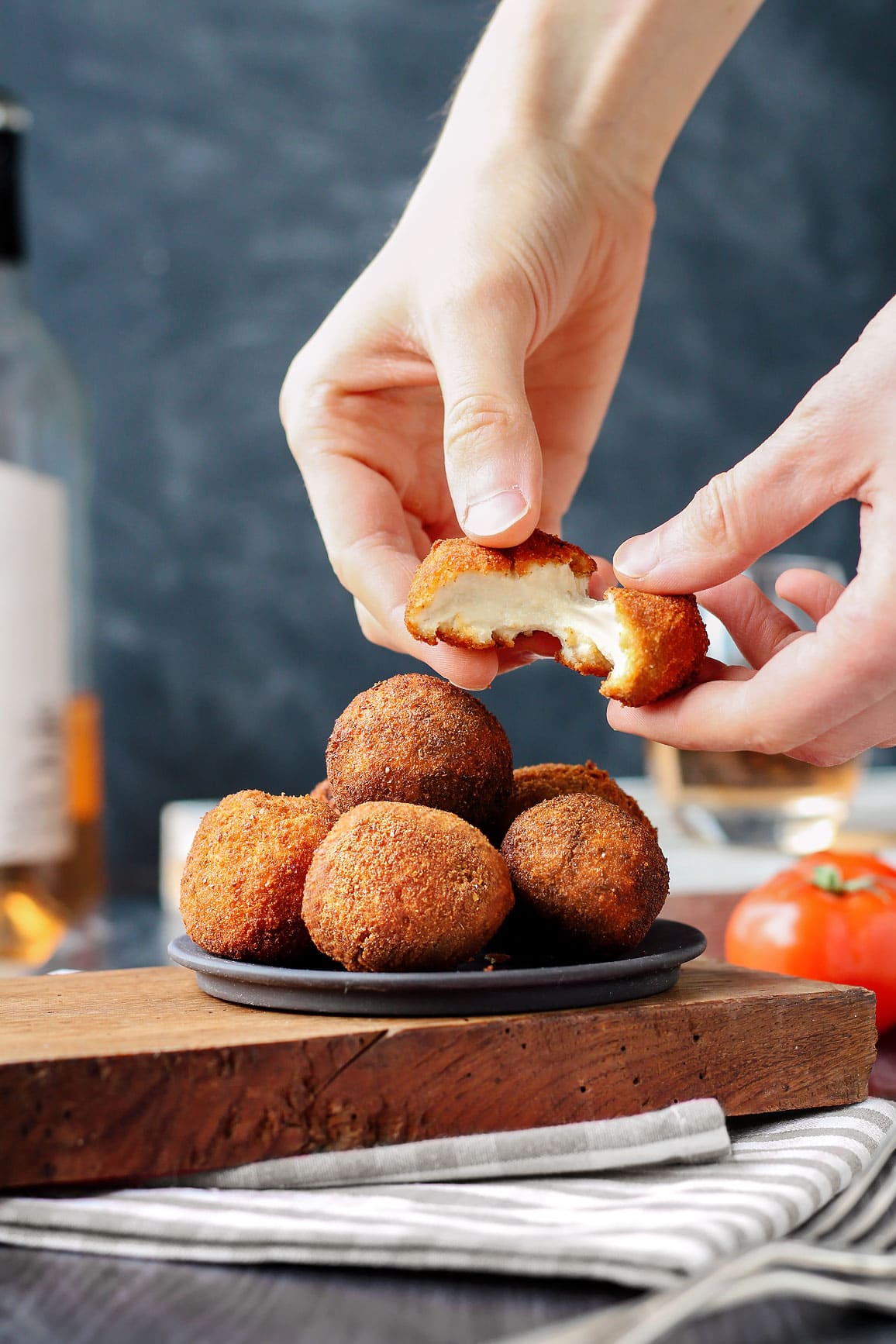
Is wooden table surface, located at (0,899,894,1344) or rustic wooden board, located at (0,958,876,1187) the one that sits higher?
rustic wooden board, located at (0,958,876,1187)

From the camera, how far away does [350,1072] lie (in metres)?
0.79

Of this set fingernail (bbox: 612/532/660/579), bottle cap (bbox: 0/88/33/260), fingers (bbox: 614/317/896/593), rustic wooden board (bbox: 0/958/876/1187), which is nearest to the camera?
rustic wooden board (bbox: 0/958/876/1187)

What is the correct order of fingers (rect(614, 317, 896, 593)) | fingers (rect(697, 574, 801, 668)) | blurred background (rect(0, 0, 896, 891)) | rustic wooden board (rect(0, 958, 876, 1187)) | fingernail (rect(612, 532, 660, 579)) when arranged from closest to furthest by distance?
rustic wooden board (rect(0, 958, 876, 1187))
fingers (rect(614, 317, 896, 593))
fingernail (rect(612, 532, 660, 579))
fingers (rect(697, 574, 801, 668))
blurred background (rect(0, 0, 896, 891))

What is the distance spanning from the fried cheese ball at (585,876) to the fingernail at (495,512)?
206 mm

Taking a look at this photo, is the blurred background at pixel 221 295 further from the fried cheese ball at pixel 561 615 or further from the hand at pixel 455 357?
the fried cheese ball at pixel 561 615

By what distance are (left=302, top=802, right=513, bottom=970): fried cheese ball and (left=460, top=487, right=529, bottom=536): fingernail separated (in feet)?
0.76

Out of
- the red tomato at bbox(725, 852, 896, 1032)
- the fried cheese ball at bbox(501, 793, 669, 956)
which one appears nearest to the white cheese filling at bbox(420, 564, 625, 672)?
the fried cheese ball at bbox(501, 793, 669, 956)

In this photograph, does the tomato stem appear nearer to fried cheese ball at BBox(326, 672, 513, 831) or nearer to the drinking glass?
fried cheese ball at BBox(326, 672, 513, 831)

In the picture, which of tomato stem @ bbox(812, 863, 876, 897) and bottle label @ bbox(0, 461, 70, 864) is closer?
tomato stem @ bbox(812, 863, 876, 897)

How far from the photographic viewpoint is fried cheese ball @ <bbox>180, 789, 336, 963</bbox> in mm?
893

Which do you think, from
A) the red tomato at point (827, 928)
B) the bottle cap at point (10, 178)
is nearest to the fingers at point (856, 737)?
the red tomato at point (827, 928)

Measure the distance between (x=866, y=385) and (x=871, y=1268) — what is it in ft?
1.70

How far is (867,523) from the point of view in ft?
2.89

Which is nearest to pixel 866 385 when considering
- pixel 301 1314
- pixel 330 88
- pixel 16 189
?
pixel 301 1314
